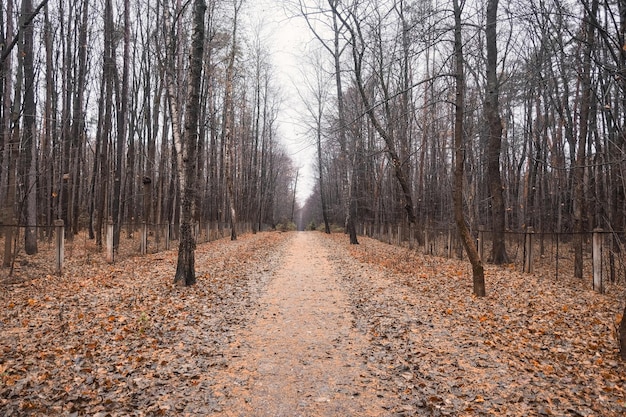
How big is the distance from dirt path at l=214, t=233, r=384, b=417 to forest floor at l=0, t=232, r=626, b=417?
0.06ft

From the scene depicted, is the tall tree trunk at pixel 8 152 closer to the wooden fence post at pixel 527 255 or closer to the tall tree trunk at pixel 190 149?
the tall tree trunk at pixel 190 149

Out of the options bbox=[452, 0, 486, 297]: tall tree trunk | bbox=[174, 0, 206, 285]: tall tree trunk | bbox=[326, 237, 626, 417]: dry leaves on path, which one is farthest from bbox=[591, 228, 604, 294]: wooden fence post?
bbox=[174, 0, 206, 285]: tall tree trunk

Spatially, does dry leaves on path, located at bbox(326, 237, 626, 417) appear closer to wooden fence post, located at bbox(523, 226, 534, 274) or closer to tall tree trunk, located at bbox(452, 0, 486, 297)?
tall tree trunk, located at bbox(452, 0, 486, 297)

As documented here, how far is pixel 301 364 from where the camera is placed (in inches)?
175

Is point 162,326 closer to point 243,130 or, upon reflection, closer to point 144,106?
point 144,106

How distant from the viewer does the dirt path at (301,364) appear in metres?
3.54

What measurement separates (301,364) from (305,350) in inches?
17.1

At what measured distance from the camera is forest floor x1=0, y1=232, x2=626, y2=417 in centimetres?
357

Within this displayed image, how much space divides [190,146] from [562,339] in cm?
789

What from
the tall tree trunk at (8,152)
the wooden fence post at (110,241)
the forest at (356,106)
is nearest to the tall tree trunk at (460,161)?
the forest at (356,106)

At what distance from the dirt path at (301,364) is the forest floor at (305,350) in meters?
0.02

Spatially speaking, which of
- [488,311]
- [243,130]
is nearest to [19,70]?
[488,311]

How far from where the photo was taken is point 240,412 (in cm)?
342

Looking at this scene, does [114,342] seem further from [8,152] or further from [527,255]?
[8,152]
